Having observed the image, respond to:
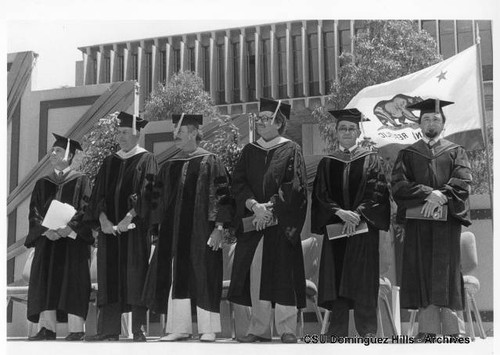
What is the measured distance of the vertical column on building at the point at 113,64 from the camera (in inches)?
418

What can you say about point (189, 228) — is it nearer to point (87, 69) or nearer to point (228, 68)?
point (87, 69)

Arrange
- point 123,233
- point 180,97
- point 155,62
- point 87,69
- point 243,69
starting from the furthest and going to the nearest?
point 243,69, point 155,62, point 87,69, point 180,97, point 123,233

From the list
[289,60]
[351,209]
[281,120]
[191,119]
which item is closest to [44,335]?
[191,119]

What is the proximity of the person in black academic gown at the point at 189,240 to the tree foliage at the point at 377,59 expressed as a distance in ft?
4.45

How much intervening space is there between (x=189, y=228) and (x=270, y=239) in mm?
849

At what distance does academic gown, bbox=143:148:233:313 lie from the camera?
348 inches

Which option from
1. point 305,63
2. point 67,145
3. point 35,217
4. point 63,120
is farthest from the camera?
point 305,63

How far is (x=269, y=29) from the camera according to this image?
35.0ft

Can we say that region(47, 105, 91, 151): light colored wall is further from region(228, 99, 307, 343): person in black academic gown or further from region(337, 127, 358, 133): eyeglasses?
region(337, 127, 358, 133): eyeglasses

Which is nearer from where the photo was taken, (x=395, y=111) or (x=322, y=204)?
(x=322, y=204)

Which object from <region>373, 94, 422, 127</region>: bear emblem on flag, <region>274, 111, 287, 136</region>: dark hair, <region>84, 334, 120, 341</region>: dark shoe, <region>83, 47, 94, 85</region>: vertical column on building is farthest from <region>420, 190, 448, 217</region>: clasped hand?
<region>83, 47, 94, 85</region>: vertical column on building

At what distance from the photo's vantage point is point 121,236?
921 cm

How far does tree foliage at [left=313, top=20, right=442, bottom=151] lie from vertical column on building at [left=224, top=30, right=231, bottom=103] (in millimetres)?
1271

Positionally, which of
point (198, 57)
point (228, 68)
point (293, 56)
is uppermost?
point (228, 68)
